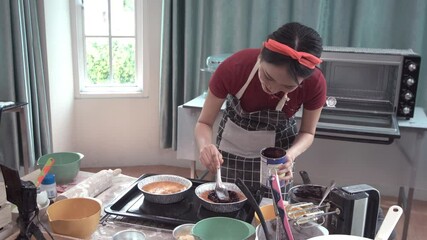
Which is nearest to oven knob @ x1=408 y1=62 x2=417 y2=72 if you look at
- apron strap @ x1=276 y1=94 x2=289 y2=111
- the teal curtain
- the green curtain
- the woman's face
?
the teal curtain

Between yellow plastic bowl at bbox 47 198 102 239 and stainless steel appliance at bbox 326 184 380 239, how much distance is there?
561 mm

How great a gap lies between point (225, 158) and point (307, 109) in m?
0.38

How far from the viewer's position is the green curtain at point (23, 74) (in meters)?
2.59

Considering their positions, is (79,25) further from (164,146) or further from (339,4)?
(339,4)

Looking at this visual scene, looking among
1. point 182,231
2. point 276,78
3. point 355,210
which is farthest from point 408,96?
point 182,231

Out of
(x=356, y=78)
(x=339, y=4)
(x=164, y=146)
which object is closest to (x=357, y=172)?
(x=356, y=78)

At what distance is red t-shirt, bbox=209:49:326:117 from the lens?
1.42 metres

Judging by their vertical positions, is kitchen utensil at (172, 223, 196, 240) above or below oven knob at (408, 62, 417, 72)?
below

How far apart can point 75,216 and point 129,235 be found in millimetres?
186

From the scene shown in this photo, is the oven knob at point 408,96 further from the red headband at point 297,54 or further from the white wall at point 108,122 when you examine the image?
the white wall at point 108,122

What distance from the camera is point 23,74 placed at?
2662 millimetres

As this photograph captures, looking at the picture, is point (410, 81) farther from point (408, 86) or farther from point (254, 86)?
point (254, 86)

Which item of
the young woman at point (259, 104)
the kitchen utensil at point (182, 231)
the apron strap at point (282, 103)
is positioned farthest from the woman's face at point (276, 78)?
the kitchen utensil at point (182, 231)

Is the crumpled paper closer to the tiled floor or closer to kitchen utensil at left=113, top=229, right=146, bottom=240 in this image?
kitchen utensil at left=113, top=229, right=146, bottom=240
